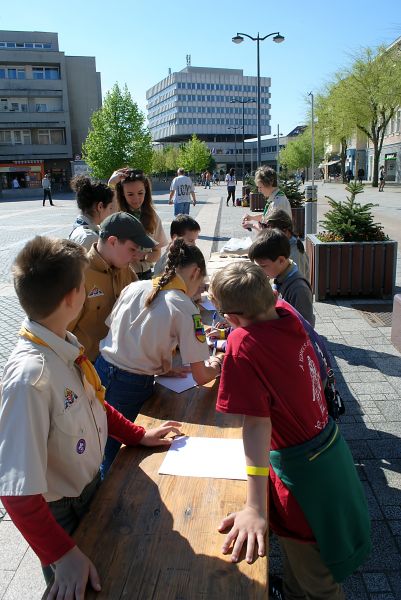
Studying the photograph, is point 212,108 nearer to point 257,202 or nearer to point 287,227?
point 257,202

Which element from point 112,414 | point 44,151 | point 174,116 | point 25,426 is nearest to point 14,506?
point 25,426

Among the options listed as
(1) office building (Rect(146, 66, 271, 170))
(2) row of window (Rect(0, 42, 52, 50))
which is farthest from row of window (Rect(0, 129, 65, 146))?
(1) office building (Rect(146, 66, 271, 170))

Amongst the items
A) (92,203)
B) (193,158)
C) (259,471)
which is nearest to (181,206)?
(92,203)

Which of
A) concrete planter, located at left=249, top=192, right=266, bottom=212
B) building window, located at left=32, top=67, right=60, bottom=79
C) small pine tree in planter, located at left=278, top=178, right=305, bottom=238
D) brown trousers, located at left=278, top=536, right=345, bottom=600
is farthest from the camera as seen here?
building window, located at left=32, top=67, right=60, bottom=79

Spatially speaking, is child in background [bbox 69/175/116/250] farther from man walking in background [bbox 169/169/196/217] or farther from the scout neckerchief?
man walking in background [bbox 169/169/196/217]

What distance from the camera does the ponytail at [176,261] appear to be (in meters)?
2.53

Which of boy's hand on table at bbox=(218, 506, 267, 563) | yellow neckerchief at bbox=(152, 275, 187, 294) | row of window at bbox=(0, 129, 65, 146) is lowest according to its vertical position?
boy's hand on table at bbox=(218, 506, 267, 563)

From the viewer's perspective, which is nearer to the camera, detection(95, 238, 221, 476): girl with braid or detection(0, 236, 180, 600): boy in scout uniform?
detection(0, 236, 180, 600): boy in scout uniform

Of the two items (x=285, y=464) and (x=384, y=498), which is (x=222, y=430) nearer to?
(x=285, y=464)

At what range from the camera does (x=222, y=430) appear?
233cm

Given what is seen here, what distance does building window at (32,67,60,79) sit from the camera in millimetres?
60881

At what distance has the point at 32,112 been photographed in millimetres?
59781

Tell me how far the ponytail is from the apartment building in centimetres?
5969

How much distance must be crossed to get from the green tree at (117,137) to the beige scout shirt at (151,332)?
3757 cm
